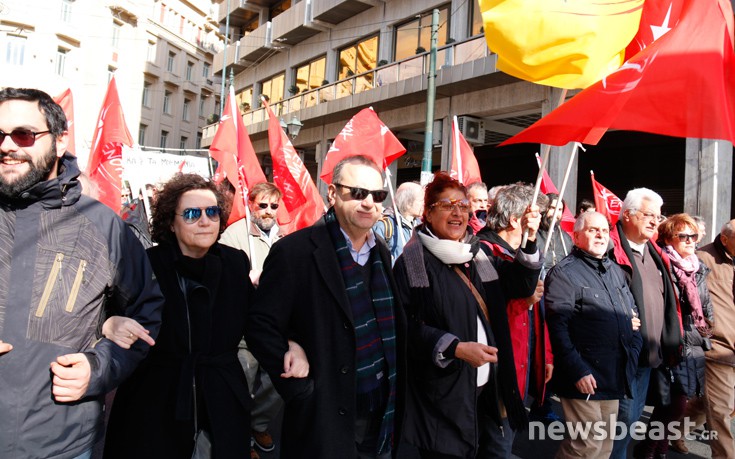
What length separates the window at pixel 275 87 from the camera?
80.3 ft

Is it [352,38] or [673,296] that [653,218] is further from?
[352,38]

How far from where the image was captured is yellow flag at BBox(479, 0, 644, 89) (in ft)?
11.6

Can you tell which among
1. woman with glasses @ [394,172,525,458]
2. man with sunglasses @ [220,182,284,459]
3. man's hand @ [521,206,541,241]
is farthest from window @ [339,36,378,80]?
woman with glasses @ [394,172,525,458]

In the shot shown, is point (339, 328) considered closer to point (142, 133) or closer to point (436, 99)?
point (436, 99)

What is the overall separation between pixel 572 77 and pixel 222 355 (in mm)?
2620

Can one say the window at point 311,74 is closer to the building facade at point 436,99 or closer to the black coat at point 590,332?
the building facade at point 436,99

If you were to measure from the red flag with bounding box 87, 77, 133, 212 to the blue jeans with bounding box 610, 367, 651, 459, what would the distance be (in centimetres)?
591

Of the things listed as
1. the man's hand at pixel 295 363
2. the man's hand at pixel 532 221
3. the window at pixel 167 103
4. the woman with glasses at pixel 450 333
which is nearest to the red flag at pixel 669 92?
the man's hand at pixel 532 221

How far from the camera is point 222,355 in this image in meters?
2.74

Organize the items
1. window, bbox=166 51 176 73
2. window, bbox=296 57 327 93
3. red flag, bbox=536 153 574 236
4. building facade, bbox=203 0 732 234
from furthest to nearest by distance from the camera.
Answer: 1. window, bbox=166 51 176 73
2. window, bbox=296 57 327 93
3. building facade, bbox=203 0 732 234
4. red flag, bbox=536 153 574 236

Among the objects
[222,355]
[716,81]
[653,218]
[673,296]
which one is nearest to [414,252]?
[222,355]

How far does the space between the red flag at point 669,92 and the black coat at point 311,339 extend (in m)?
1.33

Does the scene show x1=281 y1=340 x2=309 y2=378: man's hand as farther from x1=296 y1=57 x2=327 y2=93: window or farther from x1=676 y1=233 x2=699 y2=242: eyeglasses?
x1=296 y1=57 x2=327 y2=93: window

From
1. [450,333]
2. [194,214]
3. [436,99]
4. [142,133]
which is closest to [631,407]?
[450,333]
